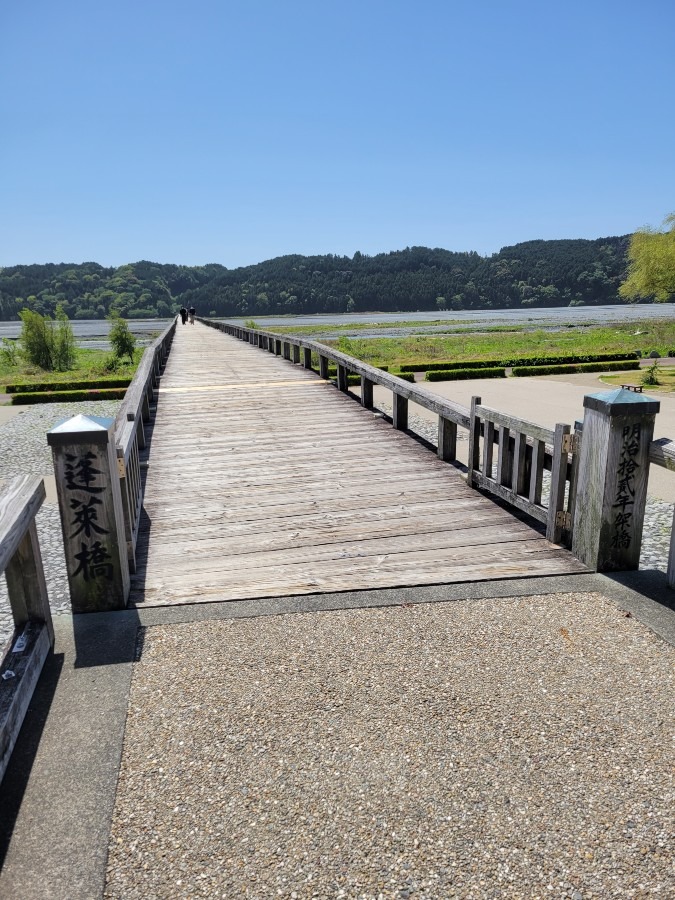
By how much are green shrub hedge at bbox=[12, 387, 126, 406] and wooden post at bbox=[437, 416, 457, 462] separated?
15842 mm

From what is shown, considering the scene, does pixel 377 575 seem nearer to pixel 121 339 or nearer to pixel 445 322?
pixel 121 339

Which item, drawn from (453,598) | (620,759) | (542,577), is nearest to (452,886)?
(620,759)

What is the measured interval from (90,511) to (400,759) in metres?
2.14

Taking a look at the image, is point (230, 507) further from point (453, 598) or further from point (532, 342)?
point (532, 342)

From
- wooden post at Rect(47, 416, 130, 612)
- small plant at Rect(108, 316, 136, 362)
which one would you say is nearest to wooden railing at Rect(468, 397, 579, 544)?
wooden post at Rect(47, 416, 130, 612)

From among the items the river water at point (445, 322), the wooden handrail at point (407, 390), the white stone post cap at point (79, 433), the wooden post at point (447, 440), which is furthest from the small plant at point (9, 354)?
the white stone post cap at point (79, 433)

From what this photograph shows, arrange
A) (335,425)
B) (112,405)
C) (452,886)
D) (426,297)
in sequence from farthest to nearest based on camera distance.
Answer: (426,297) < (112,405) < (335,425) < (452,886)

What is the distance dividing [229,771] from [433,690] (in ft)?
3.20

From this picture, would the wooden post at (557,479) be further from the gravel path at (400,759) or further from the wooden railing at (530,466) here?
the gravel path at (400,759)

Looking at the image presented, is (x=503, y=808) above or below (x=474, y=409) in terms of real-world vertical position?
below

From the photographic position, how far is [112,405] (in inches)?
744

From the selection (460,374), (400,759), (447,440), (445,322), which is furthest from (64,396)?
(445,322)

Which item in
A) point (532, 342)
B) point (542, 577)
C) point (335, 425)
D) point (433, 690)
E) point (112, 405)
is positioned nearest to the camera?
point (433, 690)

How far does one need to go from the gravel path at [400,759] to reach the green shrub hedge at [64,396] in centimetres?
1847
